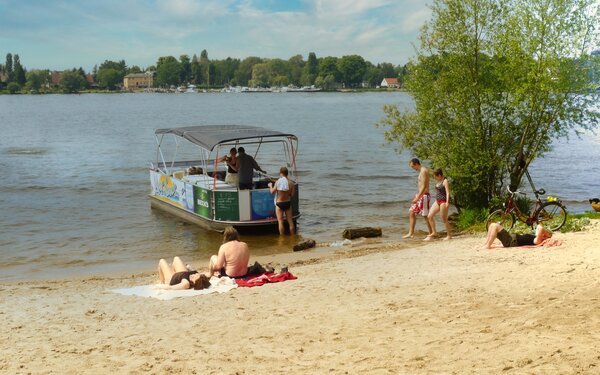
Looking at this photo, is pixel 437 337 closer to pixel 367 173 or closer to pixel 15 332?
pixel 15 332

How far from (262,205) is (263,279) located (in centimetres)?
798

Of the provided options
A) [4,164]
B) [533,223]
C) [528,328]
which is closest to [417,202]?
[533,223]

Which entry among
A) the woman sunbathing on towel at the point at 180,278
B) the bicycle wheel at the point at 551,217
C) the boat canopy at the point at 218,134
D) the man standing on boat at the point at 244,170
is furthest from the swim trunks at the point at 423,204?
the woman sunbathing on towel at the point at 180,278

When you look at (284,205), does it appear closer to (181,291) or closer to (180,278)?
(180,278)

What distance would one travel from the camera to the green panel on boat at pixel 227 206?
66.2ft

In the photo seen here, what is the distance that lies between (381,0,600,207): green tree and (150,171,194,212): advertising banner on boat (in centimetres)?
651

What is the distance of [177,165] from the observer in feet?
88.7

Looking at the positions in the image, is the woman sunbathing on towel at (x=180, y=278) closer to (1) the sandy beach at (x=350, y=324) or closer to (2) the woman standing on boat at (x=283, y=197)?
(1) the sandy beach at (x=350, y=324)

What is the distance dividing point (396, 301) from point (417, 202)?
7560 millimetres

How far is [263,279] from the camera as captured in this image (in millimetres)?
12469

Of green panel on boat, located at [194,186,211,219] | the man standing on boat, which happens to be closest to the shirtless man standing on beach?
the man standing on boat

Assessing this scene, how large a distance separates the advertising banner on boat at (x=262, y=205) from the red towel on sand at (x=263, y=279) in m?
7.45

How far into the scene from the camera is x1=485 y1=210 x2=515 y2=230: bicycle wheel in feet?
56.7

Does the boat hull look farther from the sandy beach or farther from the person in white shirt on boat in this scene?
the sandy beach
